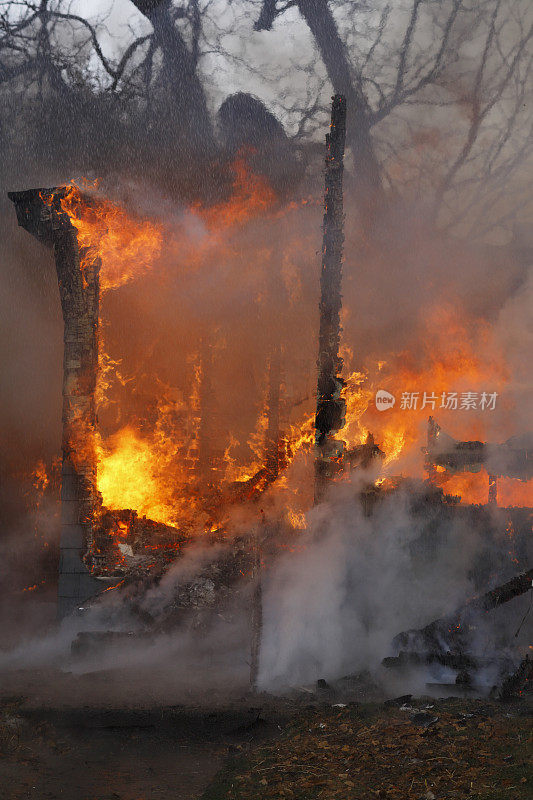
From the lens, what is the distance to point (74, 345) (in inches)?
532

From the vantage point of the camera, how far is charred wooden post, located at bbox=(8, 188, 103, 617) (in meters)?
13.2

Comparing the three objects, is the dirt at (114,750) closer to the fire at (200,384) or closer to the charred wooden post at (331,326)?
the fire at (200,384)

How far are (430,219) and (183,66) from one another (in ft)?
26.2

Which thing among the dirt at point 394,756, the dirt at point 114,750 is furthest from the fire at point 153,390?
the dirt at point 394,756

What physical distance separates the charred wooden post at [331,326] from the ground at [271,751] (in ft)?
16.9

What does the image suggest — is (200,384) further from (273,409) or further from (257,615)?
(257,615)

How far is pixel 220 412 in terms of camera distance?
707 inches

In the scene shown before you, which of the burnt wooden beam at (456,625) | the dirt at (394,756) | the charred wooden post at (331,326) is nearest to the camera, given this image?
the dirt at (394,756)

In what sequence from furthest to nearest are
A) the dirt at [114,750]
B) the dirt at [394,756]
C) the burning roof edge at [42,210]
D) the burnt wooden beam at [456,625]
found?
1. the burning roof edge at [42,210]
2. the burnt wooden beam at [456,625]
3. the dirt at [114,750]
4. the dirt at [394,756]

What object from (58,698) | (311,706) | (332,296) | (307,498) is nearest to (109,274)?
(332,296)

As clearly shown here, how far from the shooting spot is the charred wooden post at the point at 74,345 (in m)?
13.2

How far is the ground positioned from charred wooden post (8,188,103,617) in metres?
4.62

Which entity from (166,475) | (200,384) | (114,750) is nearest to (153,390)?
(200,384)

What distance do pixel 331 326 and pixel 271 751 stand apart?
8.45 meters
